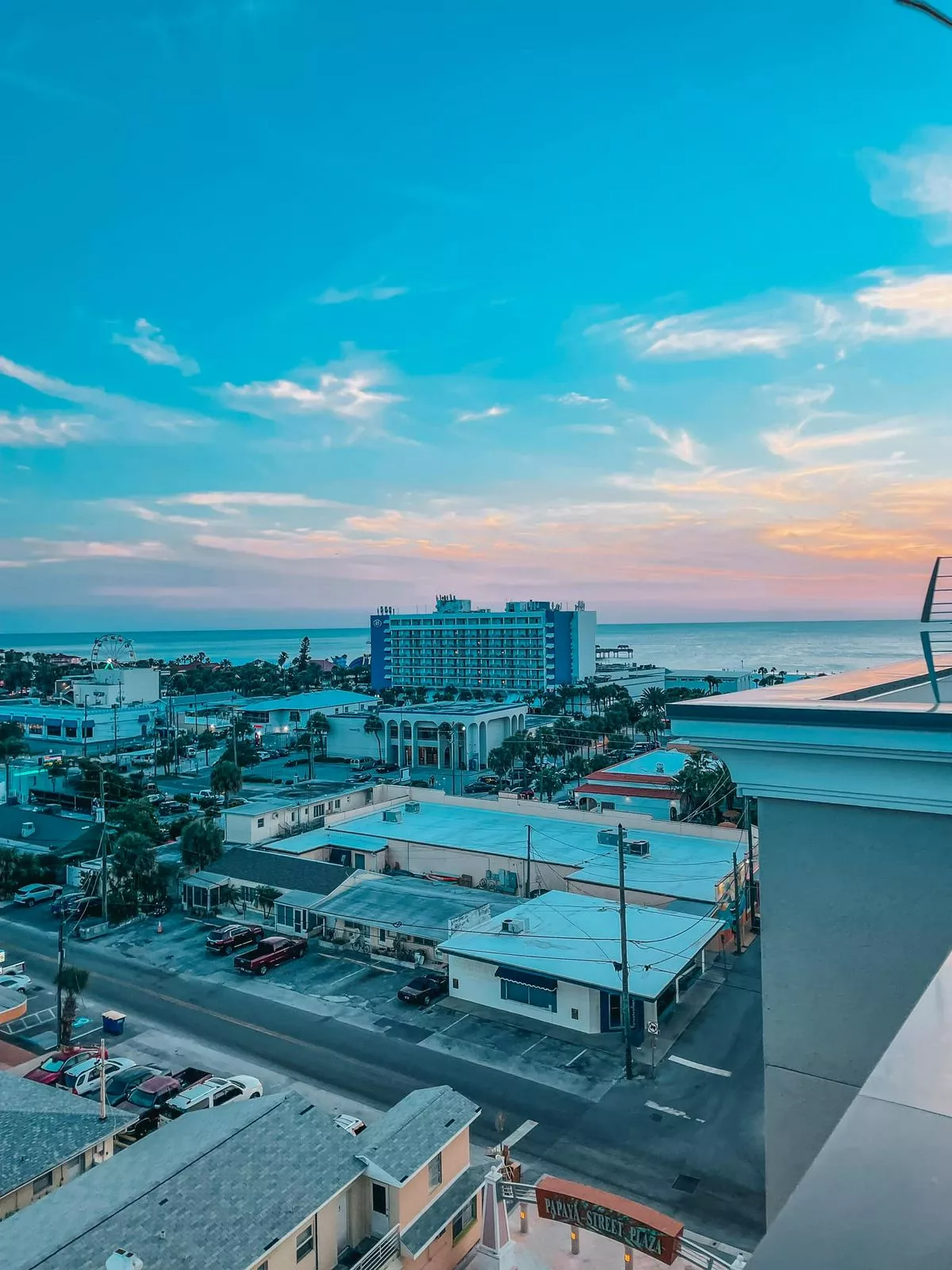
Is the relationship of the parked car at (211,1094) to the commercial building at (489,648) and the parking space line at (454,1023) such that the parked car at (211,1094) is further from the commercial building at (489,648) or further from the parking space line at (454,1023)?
the commercial building at (489,648)

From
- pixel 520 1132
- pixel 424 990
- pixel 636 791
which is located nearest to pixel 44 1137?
pixel 520 1132

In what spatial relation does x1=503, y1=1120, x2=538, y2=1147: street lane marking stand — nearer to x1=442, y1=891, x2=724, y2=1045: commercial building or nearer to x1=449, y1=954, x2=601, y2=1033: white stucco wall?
x1=442, y1=891, x2=724, y2=1045: commercial building

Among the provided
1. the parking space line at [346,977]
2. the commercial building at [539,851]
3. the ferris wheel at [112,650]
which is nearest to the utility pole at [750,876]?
the commercial building at [539,851]

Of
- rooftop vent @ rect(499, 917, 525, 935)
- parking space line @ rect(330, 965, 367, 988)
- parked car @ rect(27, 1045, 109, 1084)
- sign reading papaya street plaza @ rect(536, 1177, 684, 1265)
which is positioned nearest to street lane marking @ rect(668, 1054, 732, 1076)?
rooftop vent @ rect(499, 917, 525, 935)

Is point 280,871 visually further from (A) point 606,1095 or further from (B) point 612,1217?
(B) point 612,1217

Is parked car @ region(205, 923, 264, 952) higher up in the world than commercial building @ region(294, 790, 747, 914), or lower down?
lower down
